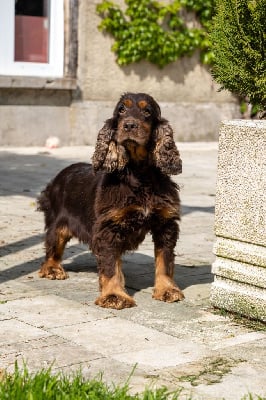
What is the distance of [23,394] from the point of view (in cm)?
323

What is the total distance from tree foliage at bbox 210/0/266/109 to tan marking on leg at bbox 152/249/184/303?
3.98 ft

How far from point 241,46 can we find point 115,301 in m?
1.70

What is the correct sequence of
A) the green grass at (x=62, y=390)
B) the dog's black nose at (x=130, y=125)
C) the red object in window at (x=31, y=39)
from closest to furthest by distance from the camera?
the green grass at (x=62, y=390) → the dog's black nose at (x=130, y=125) → the red object in window at (x=31, y=39)

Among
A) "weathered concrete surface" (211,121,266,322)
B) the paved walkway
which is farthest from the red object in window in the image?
"weathered concrete surface" (211,121,266,322)

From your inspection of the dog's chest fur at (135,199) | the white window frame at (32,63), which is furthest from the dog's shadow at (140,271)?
the white window frame at (32,63)

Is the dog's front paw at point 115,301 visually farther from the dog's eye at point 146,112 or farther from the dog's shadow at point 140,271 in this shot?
the dog's eye at point 146,112

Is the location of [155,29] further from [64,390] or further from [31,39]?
[64,390]

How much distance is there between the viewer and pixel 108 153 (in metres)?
5.16

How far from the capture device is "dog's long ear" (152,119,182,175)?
16.9 ft

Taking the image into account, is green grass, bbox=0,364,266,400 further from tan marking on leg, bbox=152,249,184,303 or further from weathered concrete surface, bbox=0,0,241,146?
weathered concrete surface, bbox=0,0,241,146

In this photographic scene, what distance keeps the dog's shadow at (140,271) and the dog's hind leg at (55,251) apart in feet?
0.82

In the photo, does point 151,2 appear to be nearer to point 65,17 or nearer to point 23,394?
point 65,17

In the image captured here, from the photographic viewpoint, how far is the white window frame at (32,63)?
13.6 m

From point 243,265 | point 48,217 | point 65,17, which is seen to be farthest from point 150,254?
point 65,17
